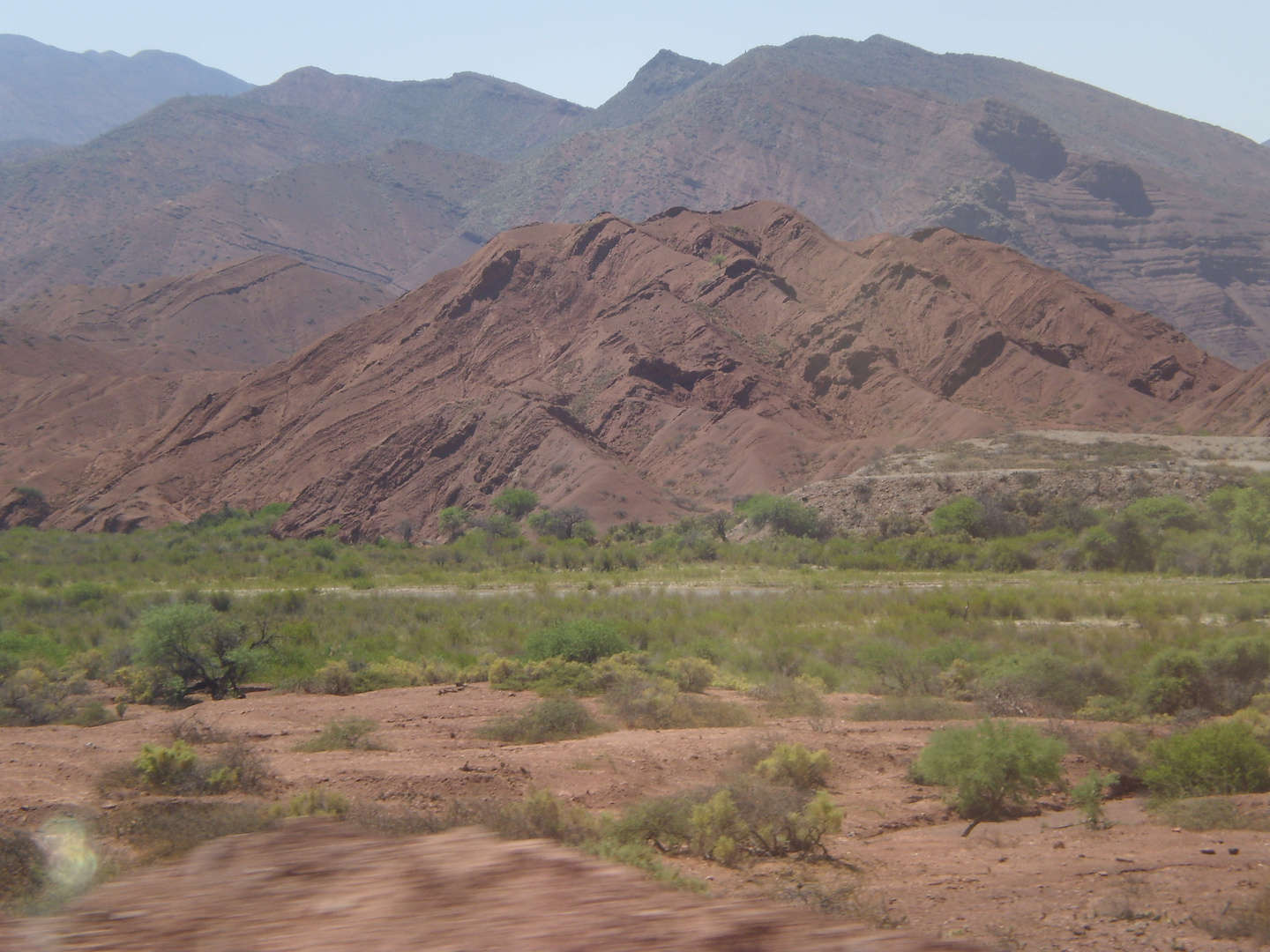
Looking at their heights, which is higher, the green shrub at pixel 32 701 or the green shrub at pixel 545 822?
the green shrub at pixel 545 822

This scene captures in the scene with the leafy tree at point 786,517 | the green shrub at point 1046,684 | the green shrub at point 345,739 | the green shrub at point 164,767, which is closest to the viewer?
the green shrub at point 164,767

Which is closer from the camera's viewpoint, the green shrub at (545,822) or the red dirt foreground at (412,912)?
the red dirt foreground at (412,912)

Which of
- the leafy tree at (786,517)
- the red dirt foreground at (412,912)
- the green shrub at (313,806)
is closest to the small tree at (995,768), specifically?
the red dirt foreground at (412,912)

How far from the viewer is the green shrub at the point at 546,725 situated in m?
12.6

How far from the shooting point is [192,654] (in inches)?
686

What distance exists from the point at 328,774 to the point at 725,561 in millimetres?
29321

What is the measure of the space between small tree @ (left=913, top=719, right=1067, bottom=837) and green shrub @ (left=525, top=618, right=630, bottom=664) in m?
8.56

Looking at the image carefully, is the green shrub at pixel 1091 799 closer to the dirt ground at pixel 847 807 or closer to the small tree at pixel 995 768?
the dirt ground at pixel 847 807

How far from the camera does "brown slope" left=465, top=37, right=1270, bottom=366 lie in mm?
128125

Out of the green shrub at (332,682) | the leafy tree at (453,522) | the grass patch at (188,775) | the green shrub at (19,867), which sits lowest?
the leafy tree at (453,522)

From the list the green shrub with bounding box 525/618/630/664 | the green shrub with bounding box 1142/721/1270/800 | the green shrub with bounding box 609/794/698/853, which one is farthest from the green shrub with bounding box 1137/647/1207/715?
the green shrub with bounding box 525/618/630/664

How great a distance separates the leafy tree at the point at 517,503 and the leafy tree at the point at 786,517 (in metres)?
14.1

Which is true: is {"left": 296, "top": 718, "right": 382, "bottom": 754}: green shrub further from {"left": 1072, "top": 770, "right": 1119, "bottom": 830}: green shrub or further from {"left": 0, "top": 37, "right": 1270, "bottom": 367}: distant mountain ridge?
{"left": 0, "top": 37, "right": 1270, "bottom": 367}: distant mountain ridge

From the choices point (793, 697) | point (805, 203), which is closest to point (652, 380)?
point (793, 697)
